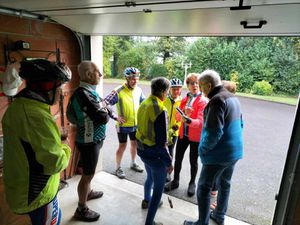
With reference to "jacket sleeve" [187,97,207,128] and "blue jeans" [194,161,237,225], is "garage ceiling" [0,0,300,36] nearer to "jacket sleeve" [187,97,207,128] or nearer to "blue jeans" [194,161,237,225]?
"jacket sleeve" [187,97,207,128]

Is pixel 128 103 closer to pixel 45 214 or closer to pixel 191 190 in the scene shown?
pixel 191 190

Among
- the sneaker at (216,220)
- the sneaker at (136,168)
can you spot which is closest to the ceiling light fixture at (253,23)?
the sneaker at (216,220)

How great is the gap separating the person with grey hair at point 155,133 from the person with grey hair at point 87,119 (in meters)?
0.40

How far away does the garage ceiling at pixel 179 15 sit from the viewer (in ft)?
4.13

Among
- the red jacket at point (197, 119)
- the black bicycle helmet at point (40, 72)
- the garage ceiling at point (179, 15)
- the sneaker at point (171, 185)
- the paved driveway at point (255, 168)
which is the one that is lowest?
the paved driveway at point (255, 168)

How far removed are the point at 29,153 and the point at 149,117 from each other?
34.7 inches

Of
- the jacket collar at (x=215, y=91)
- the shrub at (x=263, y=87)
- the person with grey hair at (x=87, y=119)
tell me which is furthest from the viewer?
the shrub at (x=263, y=87)

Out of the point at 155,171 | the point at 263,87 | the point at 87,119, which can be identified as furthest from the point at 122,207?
the point at 263,87

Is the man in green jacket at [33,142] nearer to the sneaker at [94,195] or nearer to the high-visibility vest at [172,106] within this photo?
the sneaker at [94,195]

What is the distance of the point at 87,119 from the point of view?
1971mm

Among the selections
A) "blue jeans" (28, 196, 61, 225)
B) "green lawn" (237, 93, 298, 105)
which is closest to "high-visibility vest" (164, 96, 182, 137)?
"blue jeans" (28, 196, 61, 225)

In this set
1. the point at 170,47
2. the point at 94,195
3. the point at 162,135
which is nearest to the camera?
the point at 162,135

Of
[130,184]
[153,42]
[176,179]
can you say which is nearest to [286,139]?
[176,179]

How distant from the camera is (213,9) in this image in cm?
134
